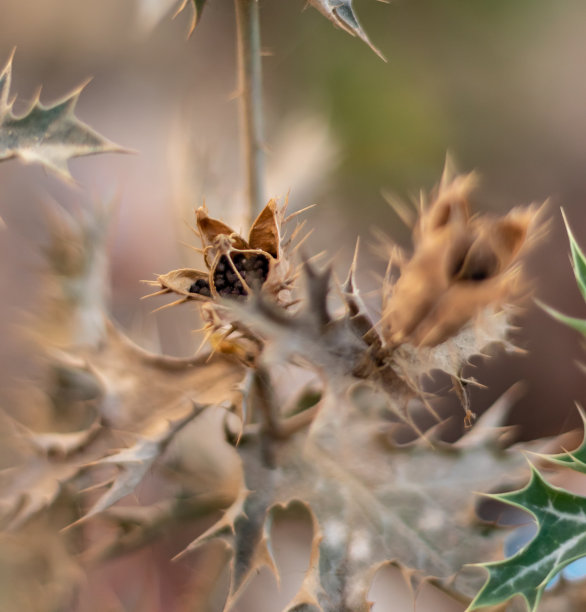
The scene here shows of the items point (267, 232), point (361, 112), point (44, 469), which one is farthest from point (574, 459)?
point (361, 112)

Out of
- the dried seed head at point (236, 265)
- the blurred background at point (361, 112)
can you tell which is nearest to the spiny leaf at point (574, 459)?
the dried seed head at point (236, 265)

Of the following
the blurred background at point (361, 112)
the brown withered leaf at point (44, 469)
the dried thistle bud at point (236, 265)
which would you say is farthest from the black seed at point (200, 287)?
the blurred background at point (361, 112)

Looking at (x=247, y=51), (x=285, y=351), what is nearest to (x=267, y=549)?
(x=285, y=351)

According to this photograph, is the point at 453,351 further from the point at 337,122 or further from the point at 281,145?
the point at 337,122

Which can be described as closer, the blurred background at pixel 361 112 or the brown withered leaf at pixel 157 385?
the brown withered leaf at pixel 157 385

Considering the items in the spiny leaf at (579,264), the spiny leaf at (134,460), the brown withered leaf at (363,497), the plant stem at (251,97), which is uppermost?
the plant stem at (251,97)

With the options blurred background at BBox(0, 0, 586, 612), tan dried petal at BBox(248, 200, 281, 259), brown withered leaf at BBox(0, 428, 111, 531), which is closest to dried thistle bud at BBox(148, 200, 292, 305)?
tan dried petal at BBox(248, 200, 281, 259)

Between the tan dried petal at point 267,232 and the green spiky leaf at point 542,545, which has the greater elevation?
the tan dried petal at point 267,232

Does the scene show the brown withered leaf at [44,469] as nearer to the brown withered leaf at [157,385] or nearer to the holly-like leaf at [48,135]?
the brown withered leaf at [157,385]
